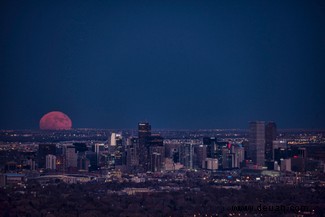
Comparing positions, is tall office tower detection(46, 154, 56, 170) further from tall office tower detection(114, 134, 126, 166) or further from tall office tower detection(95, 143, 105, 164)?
tall office tower detection(114, 134, 126, 166)

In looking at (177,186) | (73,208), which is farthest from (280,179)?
(73,208)

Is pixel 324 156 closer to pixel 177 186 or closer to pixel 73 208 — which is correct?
pixel 177 186

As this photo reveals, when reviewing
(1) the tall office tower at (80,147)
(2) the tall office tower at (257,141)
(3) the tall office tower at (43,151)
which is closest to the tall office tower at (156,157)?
(1) the tall office tower at (80,147)

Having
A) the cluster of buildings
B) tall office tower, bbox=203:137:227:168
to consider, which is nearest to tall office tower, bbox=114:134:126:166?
the cluster of buildings

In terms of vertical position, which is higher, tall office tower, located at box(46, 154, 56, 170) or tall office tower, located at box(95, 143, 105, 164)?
tall office tower, located at box(95, 143, 105, 164)

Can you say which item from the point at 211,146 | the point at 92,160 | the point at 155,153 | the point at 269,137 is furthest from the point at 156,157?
the point at 269,137

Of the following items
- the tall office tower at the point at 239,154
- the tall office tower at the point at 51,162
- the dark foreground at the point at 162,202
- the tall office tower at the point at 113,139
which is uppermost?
the tall office tower at the point at 113,139

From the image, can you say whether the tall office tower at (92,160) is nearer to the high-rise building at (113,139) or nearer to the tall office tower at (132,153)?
the tall office tower at (132,153)
